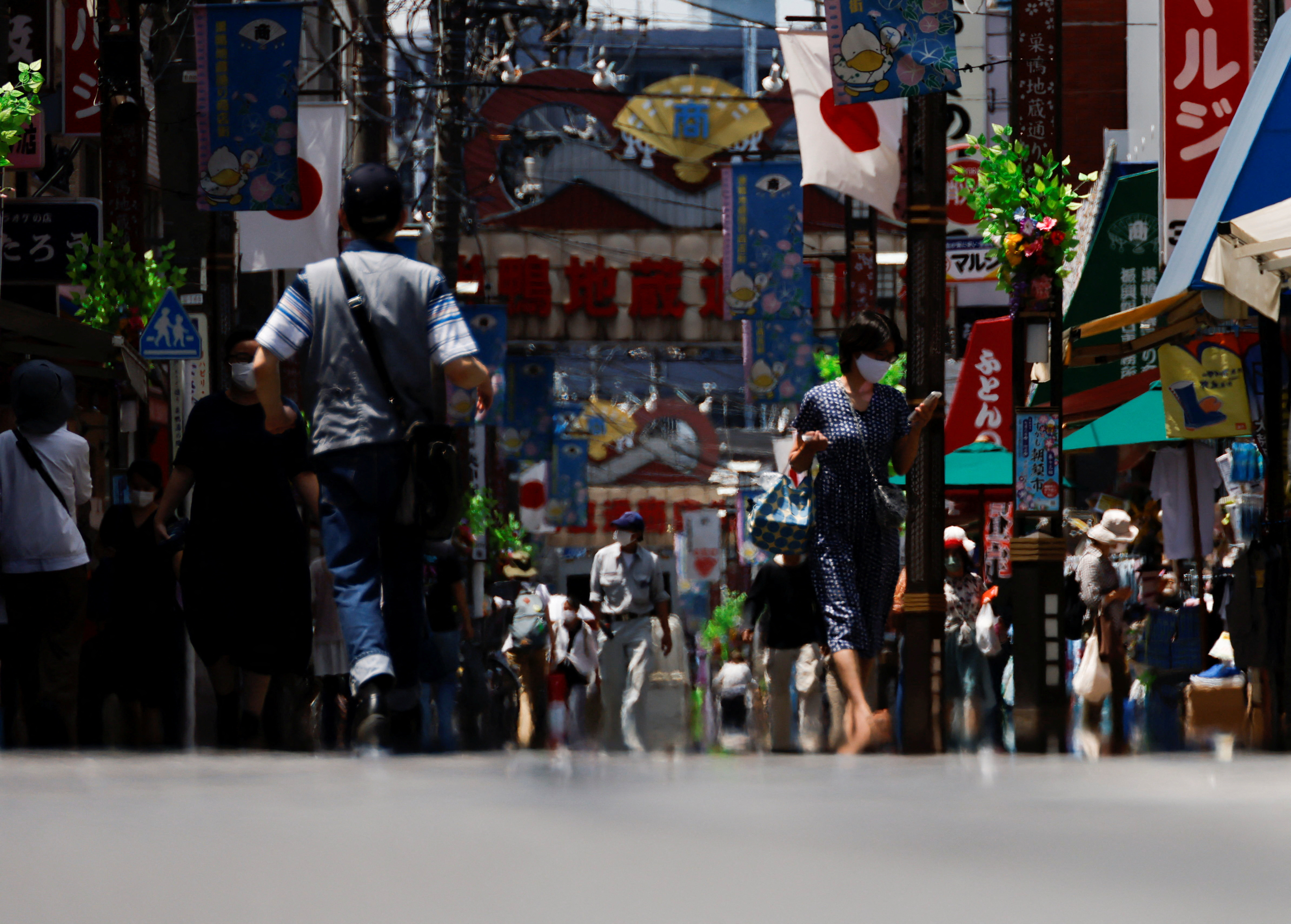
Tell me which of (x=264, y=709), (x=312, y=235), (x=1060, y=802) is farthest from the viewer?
(x=312, y=235)

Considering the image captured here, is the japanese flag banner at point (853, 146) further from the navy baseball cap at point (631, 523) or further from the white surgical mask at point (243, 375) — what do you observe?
the white surgical mask at point (243, 375)

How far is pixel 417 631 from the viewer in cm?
528

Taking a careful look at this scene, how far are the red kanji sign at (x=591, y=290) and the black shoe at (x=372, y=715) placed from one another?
28797 millimetres

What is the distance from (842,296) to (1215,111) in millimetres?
20639

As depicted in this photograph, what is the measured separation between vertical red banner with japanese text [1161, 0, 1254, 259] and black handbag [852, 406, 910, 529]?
21.6 ft

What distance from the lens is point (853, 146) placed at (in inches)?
592

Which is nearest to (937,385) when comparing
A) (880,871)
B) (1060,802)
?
(1060,802)

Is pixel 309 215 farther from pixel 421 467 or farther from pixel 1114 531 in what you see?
pixel 421 467

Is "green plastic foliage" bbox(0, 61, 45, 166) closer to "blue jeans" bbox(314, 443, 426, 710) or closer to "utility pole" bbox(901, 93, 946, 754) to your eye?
"utility pole" bbox(901, 93, 946, 754)

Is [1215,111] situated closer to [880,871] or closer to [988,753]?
[988,753]

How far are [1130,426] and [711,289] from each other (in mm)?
22039

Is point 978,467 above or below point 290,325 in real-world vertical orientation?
below

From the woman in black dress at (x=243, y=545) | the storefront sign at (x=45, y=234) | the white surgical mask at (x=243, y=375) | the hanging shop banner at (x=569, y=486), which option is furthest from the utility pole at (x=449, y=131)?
the hanging shop banner at (x=569, y=486)

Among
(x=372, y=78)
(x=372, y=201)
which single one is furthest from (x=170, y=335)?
(x=372, y=201)
